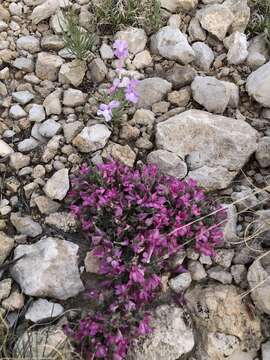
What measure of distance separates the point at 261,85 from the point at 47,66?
204cm

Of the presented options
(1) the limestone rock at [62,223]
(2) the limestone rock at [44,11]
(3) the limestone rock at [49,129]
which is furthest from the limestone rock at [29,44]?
(1) the limestone rock at [62,223]

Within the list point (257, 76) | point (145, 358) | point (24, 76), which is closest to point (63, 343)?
point (145, 358)

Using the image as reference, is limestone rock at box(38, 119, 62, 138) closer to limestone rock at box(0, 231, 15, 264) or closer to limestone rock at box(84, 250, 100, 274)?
limestone rock at box(0, 231, 15, 264)

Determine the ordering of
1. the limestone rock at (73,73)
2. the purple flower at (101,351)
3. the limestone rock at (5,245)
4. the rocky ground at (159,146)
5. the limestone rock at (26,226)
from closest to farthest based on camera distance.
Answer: the purple flower at (101,351)
the rocky ground at (159,146)
the limestone rock at (5,245)
the limestone rock at (26,226)
the limestone rock at (73,73)

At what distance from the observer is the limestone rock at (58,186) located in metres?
4.66

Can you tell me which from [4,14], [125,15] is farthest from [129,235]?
[4,14]

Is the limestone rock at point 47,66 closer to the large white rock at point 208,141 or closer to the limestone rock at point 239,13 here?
the large white rock at point 208,141

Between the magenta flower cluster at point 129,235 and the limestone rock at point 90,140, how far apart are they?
244 millimetres

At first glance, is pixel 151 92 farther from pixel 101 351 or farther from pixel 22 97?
pixel 101 351

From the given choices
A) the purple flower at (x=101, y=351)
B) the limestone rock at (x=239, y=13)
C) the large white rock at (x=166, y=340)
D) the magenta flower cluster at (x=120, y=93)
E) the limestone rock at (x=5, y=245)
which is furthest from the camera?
the limestone rock at (x=239, y=13)

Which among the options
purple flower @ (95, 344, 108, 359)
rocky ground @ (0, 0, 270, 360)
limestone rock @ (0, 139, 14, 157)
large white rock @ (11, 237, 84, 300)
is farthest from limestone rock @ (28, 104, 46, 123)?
purple flower @ (95, 344, 108, 359)

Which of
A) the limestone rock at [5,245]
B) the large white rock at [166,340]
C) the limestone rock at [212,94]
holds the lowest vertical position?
the large white rock at [166,340]

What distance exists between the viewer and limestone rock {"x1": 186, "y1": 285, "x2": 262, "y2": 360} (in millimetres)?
4184

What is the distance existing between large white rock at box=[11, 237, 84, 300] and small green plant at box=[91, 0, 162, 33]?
241 cm
